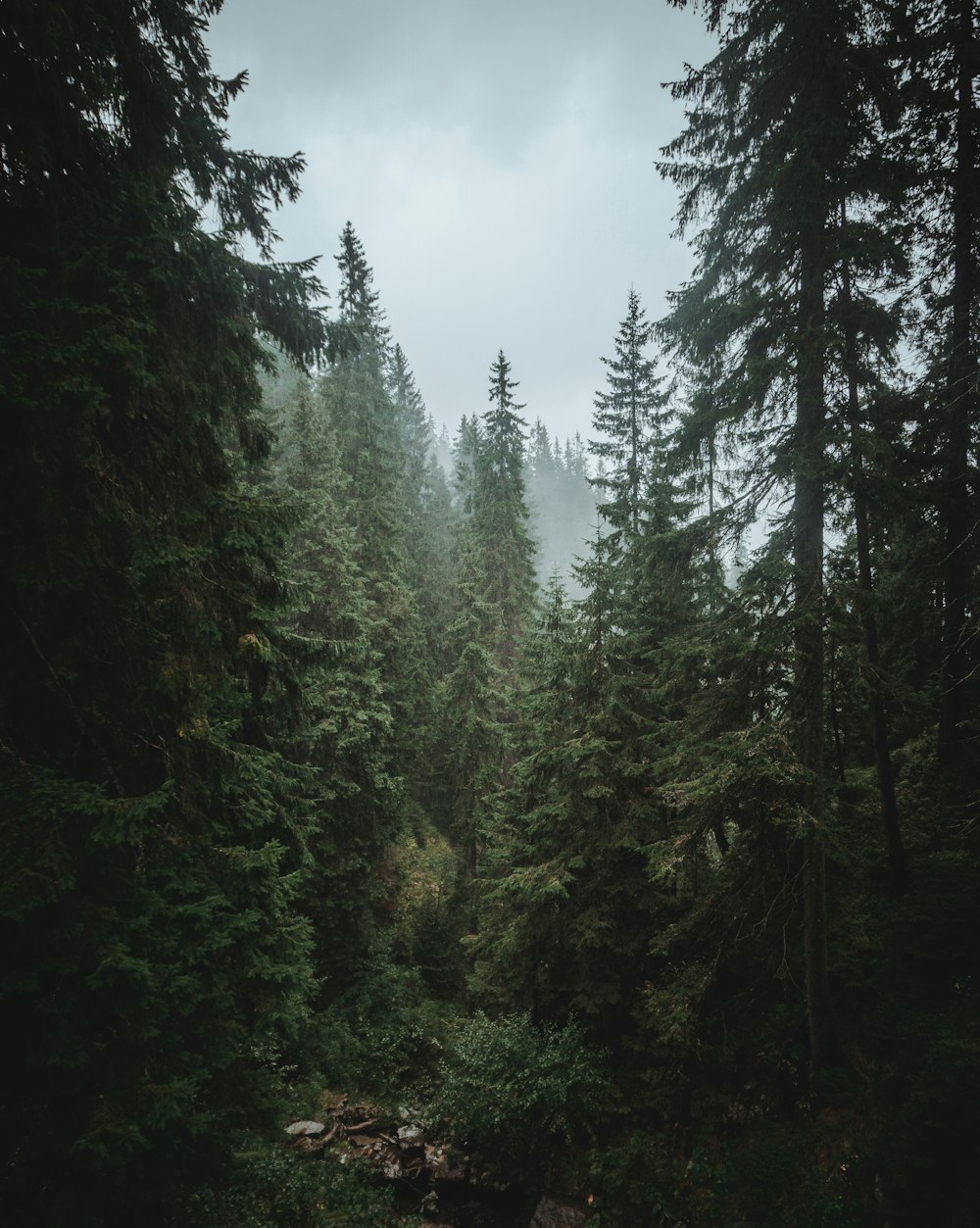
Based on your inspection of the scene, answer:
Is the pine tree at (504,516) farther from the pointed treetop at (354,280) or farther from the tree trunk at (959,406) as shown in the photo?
the tree trunk at (959,406)

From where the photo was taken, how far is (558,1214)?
30.5 ft

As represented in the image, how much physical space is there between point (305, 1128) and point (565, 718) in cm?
997

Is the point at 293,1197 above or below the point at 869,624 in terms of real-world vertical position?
below

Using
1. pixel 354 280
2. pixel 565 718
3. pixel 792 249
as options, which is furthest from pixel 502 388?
pixel 792 249

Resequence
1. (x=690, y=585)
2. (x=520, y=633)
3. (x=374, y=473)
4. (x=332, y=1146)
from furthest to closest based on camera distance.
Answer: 1. (x=520, y=633)
2. (x=374, y=473)
3. (x=690, y=585)
4. (x=332, y=1146)

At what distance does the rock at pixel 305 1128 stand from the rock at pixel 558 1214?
15.6ft

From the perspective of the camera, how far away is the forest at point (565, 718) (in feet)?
16.6

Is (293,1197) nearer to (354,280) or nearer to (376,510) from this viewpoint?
(376,510)

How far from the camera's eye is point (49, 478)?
5207 mm

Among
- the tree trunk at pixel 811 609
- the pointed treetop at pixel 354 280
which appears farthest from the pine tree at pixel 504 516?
the tree trunk at pixel 811 609

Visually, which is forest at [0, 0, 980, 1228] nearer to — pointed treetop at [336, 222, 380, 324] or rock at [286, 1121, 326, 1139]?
rock at [286, 1121, 326, 1139]

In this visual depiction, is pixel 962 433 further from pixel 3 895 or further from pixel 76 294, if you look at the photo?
pixel 3 895

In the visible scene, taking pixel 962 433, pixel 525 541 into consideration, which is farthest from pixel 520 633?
pixel 962 433

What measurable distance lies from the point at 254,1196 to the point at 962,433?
1702 centimetres
